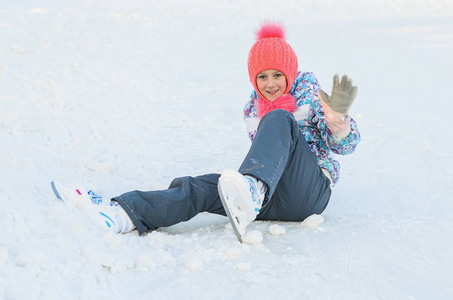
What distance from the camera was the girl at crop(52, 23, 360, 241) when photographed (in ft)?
6.95

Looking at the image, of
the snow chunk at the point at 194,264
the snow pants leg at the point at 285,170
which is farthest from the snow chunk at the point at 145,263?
the snow pants leg at the point at 285,170

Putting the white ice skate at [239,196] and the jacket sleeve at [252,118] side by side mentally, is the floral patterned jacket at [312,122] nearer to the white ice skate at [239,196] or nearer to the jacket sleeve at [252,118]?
the jacket sleeve at [252,118]

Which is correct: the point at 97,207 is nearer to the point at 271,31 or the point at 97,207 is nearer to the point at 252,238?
the point at 252,238

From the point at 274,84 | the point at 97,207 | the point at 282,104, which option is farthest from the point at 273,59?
the point at 97,207

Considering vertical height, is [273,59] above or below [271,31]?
below

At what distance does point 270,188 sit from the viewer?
2.14m

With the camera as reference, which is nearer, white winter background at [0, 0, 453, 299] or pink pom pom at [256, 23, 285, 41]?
white winter background at [0, 0, 453, 299]

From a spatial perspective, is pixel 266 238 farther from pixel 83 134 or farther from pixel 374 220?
pixel 83 134

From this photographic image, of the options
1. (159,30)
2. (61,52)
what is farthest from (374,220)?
(159,30)

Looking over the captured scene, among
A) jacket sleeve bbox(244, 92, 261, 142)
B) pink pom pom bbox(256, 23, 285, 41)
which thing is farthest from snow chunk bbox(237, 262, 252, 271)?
pink pom pom bbox(256, 23, 285, 41)

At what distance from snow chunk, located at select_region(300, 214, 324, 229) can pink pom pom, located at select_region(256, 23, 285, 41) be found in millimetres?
962

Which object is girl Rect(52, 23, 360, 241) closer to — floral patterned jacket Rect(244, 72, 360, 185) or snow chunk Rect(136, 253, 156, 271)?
floral patterned jacket Rect(244, 72, 360, 185)

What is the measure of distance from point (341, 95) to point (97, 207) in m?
1.10

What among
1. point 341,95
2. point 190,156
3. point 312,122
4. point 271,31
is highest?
point 271,31
